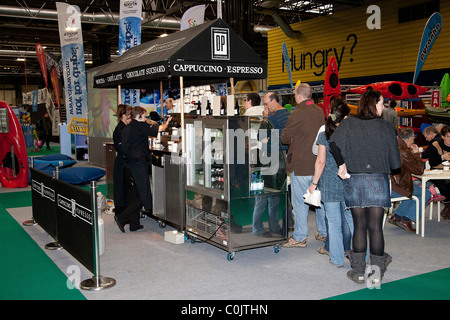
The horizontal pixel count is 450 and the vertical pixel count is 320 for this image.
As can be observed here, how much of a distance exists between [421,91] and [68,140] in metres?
8.98

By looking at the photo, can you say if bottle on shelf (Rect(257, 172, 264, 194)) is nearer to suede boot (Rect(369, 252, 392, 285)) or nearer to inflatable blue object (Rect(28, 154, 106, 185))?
suede boot (Rect(369, 252, 392, 285))

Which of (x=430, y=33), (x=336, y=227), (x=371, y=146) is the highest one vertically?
(x=430, y=33)

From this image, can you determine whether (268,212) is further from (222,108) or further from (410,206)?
(410,206)

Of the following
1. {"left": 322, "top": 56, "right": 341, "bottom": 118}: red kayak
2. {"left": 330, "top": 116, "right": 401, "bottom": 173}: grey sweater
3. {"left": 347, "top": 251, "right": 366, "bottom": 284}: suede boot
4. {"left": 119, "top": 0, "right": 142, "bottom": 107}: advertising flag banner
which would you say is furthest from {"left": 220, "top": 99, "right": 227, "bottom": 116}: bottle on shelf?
{"left": 322, "top": 56, "right": 341, "bottom": 118}: red kayak

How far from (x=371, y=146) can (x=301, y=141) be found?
1043 millimetres

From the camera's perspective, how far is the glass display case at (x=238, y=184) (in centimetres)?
428

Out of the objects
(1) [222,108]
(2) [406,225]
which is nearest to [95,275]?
(1) [222,108]

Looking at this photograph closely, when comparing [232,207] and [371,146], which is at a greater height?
[371,146]

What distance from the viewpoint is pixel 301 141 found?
443cm

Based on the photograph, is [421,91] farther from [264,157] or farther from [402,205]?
[264,157]

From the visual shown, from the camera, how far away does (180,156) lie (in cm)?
499

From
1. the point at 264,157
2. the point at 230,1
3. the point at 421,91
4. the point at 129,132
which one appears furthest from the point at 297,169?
the point at 230,1

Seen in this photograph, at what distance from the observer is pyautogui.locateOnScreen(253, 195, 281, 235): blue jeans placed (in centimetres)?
448

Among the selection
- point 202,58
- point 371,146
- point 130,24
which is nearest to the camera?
point 371,146
